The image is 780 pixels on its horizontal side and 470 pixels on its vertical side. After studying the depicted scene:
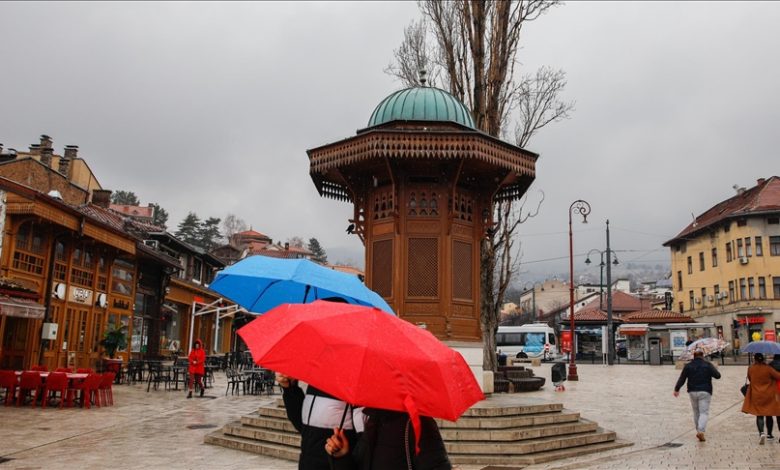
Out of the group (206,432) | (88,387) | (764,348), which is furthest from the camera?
(88,387)

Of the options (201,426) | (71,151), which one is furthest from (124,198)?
(201,426)

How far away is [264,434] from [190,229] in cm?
7115

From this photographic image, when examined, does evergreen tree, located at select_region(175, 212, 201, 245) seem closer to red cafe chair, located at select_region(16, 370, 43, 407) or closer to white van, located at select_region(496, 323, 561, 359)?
white van, located at select_region(496, 323, 561, 359)

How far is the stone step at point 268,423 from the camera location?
34.4 feet

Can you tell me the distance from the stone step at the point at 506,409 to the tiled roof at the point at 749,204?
4211 cm

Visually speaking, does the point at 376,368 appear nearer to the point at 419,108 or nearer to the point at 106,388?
the point at 419,108

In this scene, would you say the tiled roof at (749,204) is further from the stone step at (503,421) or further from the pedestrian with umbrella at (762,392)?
the stone step at (503,421)

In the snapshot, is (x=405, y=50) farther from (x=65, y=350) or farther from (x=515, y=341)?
(x=515, y=341)

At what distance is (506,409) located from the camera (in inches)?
415

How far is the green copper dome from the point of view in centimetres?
1283

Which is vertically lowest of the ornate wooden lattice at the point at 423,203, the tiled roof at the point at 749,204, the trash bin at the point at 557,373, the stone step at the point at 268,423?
the stone step at the point at 268,423

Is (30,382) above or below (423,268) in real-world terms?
below

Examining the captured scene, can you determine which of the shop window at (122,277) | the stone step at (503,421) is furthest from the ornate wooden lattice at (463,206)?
the shop window at (122,277)

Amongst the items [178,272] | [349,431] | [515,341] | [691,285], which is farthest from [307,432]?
[691,285]
